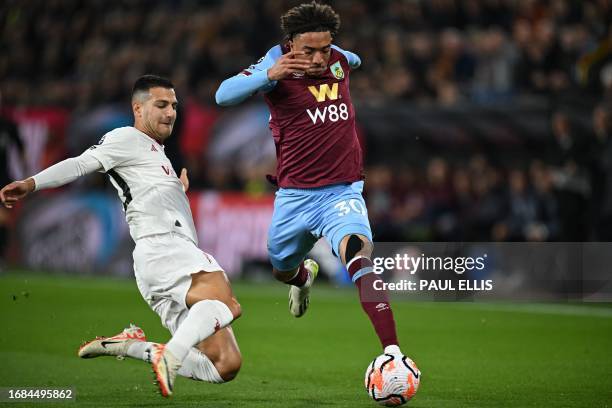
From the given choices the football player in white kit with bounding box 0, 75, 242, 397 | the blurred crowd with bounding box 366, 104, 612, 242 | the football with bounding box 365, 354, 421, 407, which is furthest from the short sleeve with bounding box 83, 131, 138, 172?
the blurred crowd with bounding box 366, 104, 612, 242

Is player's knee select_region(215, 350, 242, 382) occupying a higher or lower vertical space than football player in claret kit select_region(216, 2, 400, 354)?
lower

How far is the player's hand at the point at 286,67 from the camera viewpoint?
289 inches

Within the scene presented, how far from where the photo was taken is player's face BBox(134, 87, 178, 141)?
7.26 meters

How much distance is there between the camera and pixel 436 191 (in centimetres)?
1599

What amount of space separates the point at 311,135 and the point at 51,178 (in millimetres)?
2197

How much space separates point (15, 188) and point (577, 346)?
580 centimetres

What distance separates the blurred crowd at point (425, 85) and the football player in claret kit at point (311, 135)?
15.9ft

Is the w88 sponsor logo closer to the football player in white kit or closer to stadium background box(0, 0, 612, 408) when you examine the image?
the football player in white kit

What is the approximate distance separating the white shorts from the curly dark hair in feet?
5.79

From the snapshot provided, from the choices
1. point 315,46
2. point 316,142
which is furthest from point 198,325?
point 315,46

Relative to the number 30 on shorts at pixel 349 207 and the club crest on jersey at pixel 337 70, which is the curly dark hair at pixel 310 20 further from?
the number 30 on shorts at pixel 349 207

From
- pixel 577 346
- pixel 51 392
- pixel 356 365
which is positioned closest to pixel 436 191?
pixel 577 346

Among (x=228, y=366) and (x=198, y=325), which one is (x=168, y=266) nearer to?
(x=198, y=325)

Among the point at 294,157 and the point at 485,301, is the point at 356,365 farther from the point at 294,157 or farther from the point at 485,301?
the point at 485,301
